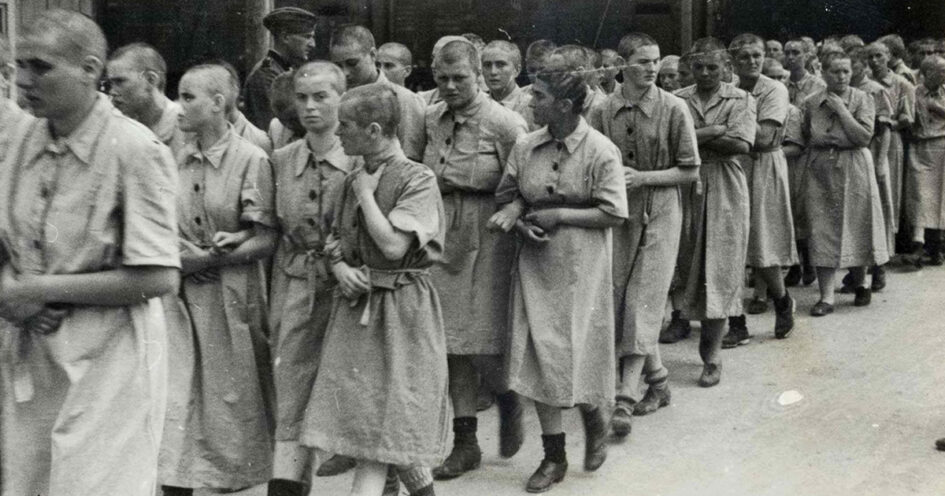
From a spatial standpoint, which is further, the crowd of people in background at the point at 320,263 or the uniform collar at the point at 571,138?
the uniform collar at the point at 571,138

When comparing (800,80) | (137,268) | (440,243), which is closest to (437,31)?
(800,80)

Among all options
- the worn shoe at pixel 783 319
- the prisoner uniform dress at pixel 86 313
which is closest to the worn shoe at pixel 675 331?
the worn shoe at pixel 783 319

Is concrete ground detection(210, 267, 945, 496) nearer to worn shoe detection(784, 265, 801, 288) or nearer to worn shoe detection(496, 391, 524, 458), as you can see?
worn shoe detection(496, 391, 524, 458)

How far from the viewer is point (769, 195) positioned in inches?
383

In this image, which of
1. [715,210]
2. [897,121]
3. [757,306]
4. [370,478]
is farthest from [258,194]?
[897,121]

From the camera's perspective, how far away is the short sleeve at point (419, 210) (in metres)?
4.99

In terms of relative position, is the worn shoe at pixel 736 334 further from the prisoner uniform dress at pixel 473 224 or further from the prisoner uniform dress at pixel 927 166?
the prisoner uniform dress at pixel 927 166

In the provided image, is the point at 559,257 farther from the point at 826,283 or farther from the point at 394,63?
the point at 826,283

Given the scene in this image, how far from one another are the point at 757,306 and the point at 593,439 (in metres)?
4.31

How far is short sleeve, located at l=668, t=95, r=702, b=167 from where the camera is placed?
Result: 7082 mm

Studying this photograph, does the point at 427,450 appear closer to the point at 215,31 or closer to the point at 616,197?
the point at 616,197

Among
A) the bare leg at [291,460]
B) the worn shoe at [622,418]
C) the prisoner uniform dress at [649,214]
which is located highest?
the prisoner uniform dress at [649,214]

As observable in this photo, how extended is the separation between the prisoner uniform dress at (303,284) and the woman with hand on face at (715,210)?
3268 millimetres

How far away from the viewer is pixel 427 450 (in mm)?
5125
